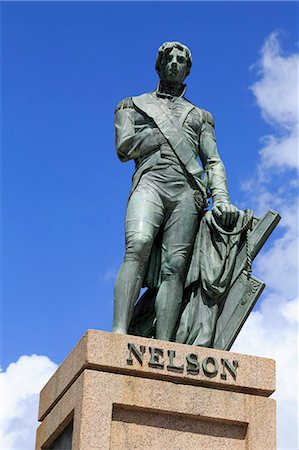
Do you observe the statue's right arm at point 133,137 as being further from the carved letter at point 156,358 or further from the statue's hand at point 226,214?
the carved letter at point 156,358

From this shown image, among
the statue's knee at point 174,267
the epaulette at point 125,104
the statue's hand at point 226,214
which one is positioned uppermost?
the epaulette at point 125,104

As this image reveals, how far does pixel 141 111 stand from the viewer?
12211 millimetres

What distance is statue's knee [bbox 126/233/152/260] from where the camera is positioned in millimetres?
11148

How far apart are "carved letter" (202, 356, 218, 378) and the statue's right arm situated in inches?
113

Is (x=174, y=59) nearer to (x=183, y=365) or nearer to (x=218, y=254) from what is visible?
(x=218, y=254)

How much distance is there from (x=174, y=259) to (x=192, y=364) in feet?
4.90

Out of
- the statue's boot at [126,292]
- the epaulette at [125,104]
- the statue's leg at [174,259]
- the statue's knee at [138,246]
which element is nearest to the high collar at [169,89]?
the epaulette at [125,104]

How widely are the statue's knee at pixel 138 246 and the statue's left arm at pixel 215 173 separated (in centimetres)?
98

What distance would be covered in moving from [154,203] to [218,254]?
98cm

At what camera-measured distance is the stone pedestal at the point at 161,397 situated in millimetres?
9906

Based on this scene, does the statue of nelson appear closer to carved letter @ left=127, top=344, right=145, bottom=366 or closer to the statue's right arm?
the statue's right arm

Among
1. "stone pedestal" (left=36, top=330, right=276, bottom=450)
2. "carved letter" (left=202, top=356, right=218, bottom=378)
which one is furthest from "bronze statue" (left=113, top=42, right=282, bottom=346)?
"stone pedestal" (left=36, top=330, right=276, bottom=450)

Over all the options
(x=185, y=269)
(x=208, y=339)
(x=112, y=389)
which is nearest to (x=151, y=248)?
(x=185, y=269)

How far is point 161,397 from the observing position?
33.3ft
